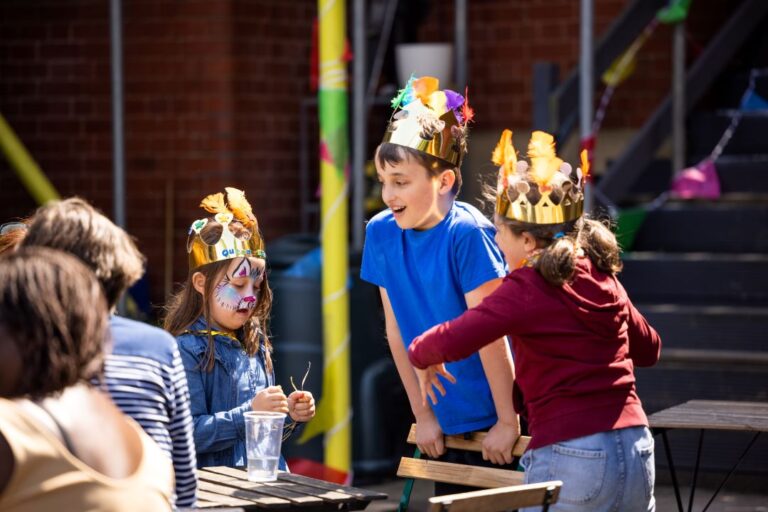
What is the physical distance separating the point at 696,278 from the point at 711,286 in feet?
0.27

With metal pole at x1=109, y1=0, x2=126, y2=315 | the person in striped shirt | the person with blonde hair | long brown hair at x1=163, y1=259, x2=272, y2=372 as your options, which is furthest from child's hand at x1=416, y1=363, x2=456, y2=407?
metal pole at x1=109, y1=0, x2=126, y2=315

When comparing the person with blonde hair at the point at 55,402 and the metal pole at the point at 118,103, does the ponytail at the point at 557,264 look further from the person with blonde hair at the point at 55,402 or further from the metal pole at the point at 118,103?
Answer: the metal pole at the point at 118,103

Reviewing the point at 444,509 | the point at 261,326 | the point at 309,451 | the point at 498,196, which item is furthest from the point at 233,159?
the point at 444,509

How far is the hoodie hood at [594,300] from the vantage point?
3.32 m

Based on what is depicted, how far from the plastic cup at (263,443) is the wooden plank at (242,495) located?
102 millimetres

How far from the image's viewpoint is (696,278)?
23.0 ft

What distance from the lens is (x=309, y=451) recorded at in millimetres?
6910

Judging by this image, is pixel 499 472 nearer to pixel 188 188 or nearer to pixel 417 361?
pixel 417 361

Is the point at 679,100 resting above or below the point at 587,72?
below

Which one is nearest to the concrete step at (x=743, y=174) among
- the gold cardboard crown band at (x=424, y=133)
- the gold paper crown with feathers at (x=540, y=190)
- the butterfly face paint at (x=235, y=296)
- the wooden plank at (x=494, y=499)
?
the gold cardboard crown band at (x=424, y=133)

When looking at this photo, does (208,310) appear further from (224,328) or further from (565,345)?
(565,345)

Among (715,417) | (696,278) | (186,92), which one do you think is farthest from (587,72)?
(715,417)

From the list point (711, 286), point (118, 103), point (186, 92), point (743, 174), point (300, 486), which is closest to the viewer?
point (300, 486)

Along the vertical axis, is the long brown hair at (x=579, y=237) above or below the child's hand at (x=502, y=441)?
above
